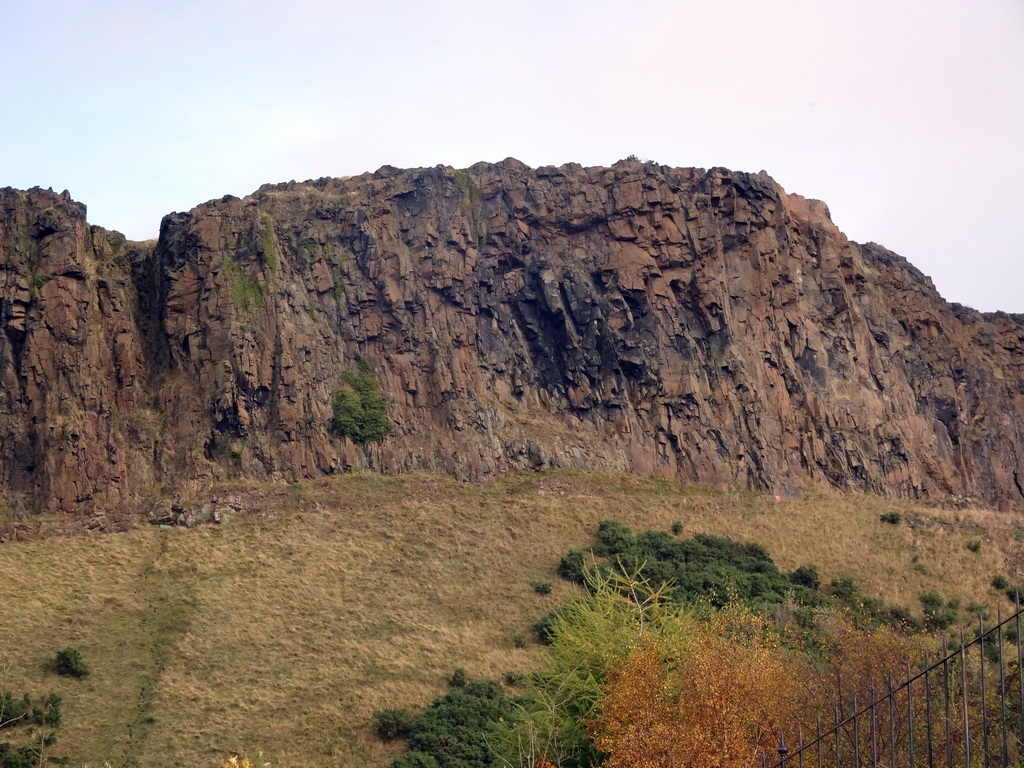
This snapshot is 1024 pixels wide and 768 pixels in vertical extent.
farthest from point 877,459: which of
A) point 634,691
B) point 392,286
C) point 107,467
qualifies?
point 634,691

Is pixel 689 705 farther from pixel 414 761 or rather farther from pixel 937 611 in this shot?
pixel 937 611

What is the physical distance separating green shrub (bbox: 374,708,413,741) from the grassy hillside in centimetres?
64

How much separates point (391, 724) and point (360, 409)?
28109 mm

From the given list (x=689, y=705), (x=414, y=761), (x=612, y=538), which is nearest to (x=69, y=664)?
(x=414, y=761)

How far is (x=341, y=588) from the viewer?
5712cm

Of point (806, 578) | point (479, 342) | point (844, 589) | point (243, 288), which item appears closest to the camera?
point (844, 589)

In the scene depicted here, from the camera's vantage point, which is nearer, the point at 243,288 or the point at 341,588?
the point at 341,588

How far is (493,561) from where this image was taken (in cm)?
6044

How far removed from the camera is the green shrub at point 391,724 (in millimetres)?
44469

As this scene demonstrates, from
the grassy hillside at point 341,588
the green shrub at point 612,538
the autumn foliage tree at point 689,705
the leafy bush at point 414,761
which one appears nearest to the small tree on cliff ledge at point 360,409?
the grassy hillside at point 341,588

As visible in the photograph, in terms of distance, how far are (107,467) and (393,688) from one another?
2329 centimetres

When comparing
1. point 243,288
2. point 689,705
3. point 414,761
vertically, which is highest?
point 243,288

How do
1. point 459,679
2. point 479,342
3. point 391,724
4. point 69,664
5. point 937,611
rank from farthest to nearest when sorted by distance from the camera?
1. point 479,342
2. point 937,611
3. point 459,679
4. point 69,664
5. point 391,724

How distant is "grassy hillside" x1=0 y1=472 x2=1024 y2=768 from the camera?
45531 mm
